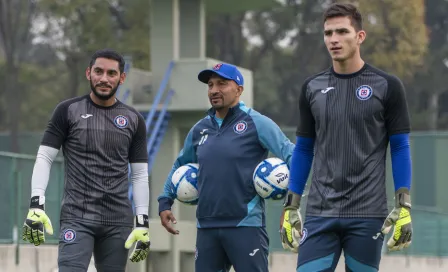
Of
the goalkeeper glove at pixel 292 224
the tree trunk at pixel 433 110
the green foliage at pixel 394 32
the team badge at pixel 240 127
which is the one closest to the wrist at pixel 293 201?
the goalkeeper glove at pixel 292 224

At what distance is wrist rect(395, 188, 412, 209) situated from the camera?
6902 mm

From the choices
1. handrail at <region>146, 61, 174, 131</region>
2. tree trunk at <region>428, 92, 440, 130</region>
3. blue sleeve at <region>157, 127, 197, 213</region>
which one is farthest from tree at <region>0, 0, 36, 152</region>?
blue sleeve at <region>157, 127, 197, 213</region>

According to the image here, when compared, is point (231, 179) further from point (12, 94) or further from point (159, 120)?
point (12, 94)

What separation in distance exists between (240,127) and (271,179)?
0.48 meters

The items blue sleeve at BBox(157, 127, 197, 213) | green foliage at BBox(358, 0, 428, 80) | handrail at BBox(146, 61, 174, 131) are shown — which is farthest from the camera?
green foliage at BBox(358, 0, 428, 80)

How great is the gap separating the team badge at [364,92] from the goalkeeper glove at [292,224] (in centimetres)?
83

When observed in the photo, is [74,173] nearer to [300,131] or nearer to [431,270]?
[300,131]

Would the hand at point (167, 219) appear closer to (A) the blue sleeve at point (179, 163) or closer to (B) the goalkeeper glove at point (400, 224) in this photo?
(A) the blue sleeve at point (179, 163)

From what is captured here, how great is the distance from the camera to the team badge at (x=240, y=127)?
27.4ft

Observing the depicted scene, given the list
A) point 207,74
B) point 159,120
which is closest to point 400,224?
point 207,74

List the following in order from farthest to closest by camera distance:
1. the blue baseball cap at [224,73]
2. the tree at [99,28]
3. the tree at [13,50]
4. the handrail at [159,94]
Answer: the tree at [13,50] → the tree at [99,28] → the handrail at [159,94] → the blue baseball cap at [224,73]

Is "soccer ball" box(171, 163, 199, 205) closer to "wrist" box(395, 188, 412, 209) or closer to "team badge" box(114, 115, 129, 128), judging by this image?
"team badge" box(114, 115, 129, 128)

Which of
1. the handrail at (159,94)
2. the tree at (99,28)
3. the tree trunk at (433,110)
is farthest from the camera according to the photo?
the tree trunk at (433,110)

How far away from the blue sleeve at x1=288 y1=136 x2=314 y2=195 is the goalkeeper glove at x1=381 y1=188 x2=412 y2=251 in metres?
0.69
